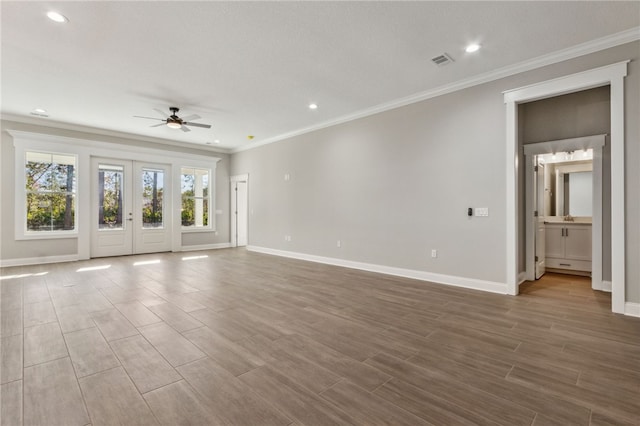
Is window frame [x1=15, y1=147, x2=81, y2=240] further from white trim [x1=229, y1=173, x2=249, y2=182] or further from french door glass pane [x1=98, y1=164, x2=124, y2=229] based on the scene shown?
white trim [x1=229, y1=173, x2=249, y2=182]

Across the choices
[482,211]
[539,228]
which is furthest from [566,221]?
[482,211]

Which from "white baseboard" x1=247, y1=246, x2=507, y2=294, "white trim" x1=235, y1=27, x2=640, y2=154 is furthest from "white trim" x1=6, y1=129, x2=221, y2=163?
"white trim" x1=235, y1=27, x2=640, y2=154

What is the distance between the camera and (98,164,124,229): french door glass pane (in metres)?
6.94

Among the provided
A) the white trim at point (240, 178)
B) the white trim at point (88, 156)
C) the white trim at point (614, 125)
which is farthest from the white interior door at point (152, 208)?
the white trim at point (614, 125)

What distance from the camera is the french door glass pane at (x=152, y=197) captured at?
7598 mm

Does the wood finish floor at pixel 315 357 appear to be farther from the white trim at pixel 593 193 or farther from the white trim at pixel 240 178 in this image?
the white trim at pixel 240 178

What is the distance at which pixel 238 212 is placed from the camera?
940 cm

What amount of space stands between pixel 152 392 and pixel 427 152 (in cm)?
451

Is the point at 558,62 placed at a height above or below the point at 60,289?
above

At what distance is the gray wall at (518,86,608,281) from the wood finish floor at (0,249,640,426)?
105cm

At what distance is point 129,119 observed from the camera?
240 inches

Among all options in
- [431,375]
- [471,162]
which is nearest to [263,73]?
[471,162]

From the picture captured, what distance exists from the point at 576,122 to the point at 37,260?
10061 millimetres

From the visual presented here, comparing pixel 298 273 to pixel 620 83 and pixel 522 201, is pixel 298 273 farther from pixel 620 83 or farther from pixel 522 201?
pixel 620 83
